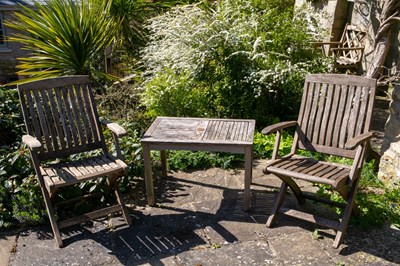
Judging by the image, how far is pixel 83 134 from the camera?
390cm

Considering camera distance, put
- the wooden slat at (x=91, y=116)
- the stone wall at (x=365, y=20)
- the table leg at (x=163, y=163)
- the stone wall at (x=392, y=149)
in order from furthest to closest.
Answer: the stone wall at (x=365, y=20) → the table leg at (x=163, y=163) → the stone wall at (x=392, y=149) → the wooden slat at (x=91, y=116)

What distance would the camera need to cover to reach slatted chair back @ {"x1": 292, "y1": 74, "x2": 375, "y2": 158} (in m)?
3.60

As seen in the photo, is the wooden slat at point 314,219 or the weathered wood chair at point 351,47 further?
the weathered wood chair at point 351,47

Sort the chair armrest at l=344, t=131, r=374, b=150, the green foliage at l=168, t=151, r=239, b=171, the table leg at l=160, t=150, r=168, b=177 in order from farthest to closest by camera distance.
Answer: the green foliage at l=168, t=151, r=239, b=171, the table leg at l=160, t=150, r=168, b=177, the chair armrest at l=344, t=131, r=374, b=150

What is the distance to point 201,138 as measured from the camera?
152 inches

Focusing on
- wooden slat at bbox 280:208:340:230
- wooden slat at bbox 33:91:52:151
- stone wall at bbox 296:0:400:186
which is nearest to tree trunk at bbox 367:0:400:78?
stone wall at bbox 296:0:400:186

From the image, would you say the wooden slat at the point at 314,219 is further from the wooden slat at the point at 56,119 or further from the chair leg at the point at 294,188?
the wooden slat at the point at 56,119

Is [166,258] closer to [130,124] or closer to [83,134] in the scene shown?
[83,134]

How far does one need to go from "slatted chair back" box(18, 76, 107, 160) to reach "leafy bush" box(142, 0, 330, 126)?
1841 mm

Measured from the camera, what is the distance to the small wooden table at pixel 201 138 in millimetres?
3740

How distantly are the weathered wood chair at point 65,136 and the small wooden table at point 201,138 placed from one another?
329 millimetres

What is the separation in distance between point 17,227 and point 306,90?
118 inches

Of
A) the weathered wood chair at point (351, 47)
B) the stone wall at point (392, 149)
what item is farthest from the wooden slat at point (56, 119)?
the weathered wood chair at point (351, 47)

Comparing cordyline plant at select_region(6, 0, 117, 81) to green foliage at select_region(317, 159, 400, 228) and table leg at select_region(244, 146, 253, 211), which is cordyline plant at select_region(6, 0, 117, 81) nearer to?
table leg at select_region(244, 146, 253, 211)
